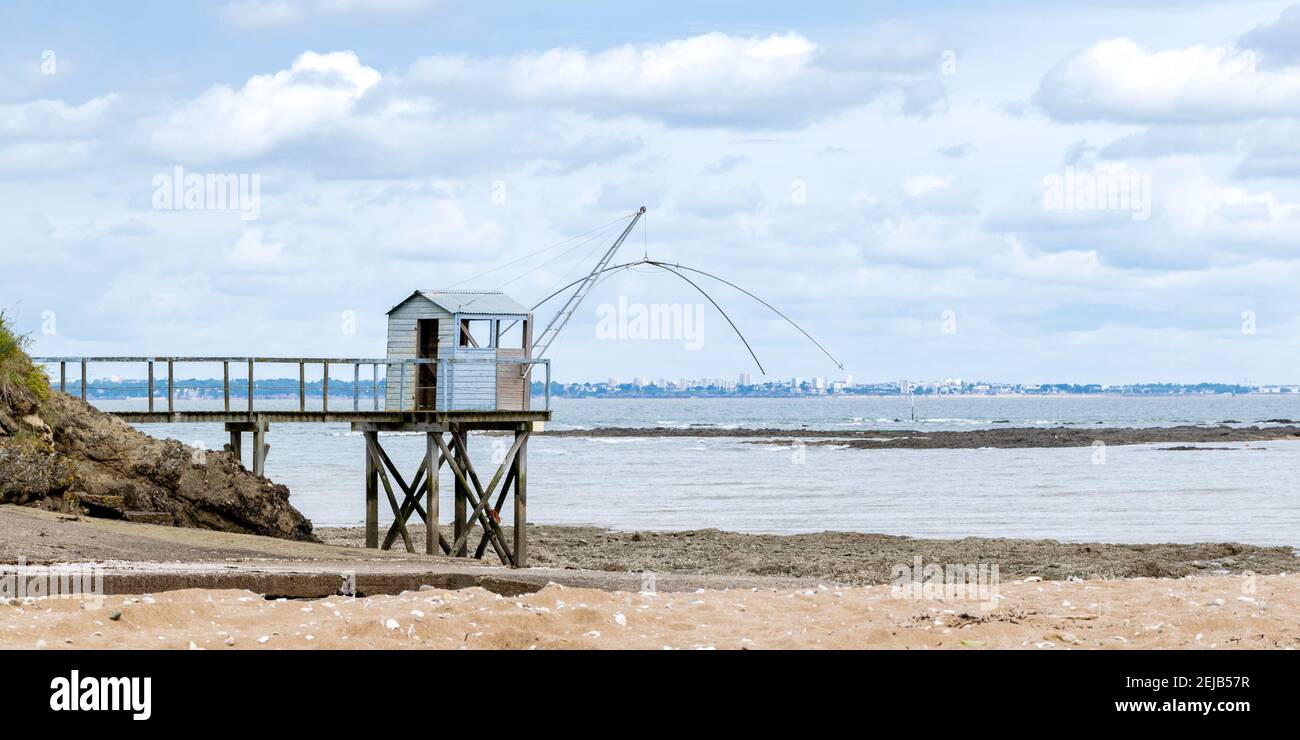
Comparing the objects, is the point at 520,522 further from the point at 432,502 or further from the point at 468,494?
the point at 432,502

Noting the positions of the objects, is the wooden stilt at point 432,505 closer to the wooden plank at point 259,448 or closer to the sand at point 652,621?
the wooden plank at point 259,448

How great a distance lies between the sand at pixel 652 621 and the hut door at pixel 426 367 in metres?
14.3

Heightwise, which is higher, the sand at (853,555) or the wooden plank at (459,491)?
the wooden plank at (459,491)

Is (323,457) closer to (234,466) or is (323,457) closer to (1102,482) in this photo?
(1102,482)

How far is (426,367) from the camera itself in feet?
86.5

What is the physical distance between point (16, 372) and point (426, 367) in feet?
24.7

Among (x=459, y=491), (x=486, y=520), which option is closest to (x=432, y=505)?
(x=486, y=520)

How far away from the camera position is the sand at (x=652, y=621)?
9.16m

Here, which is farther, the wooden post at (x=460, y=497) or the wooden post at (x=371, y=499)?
the wooden post at (x=371, y=499)
